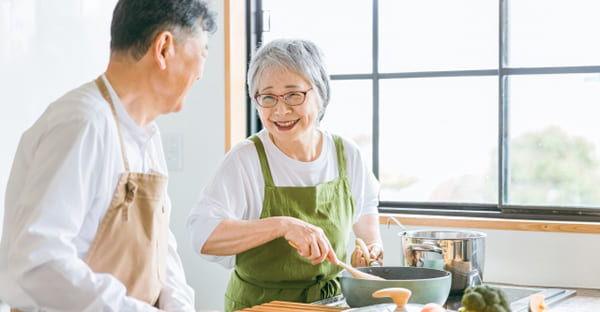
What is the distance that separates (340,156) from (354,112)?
0.91m

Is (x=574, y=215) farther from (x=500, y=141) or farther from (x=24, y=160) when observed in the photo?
(x=24, y=160)

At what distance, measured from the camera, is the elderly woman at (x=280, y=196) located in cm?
196

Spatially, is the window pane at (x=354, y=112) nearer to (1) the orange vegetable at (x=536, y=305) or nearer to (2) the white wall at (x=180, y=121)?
(2) the white wall at (x=180, y=121)

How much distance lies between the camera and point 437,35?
9.64 feet

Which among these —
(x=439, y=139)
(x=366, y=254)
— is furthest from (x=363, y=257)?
(x=439, y=139)

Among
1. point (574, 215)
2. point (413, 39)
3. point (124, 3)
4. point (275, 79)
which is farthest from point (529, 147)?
point (124, 3)

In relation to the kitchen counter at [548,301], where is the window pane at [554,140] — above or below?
above

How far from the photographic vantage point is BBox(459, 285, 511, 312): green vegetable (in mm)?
1323

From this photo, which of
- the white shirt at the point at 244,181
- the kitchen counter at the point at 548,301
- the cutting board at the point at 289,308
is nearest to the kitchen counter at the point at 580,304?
the kitchen counter at the point at 548,301

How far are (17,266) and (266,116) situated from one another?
105cm

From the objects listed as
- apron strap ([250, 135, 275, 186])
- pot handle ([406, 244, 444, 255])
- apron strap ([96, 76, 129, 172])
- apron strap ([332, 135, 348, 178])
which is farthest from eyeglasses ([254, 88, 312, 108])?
apron strap ([96, 76, 129, 172])

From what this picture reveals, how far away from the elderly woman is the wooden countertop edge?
0.42 metres

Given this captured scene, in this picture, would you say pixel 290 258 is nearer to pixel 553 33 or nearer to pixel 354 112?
pixel 354 112

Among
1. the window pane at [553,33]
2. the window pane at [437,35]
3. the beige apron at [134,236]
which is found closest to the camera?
the beige apron at [134,236]
